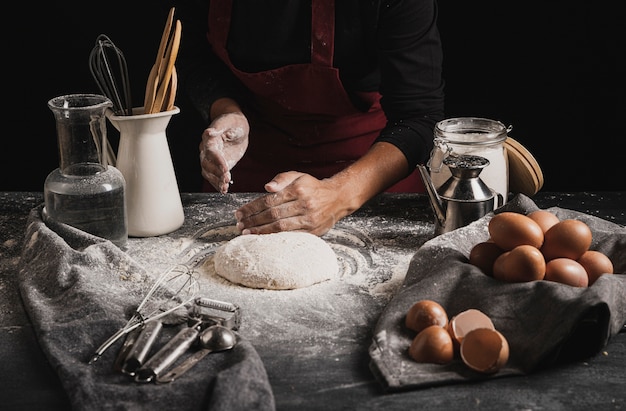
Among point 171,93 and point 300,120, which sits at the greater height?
point 171,93

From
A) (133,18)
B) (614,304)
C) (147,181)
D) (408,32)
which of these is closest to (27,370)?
(147,181)

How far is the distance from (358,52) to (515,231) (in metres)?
0.92

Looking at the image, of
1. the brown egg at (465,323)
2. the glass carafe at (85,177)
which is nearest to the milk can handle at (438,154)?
the brown egg at (465,323)

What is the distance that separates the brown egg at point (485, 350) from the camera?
3.84 ft

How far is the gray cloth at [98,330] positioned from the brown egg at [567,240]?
0.52 m

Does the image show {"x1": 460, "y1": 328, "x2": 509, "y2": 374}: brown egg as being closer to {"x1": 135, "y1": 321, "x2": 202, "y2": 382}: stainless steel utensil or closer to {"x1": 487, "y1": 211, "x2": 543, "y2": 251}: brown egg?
{"x1": 487, "y1": 211, "x2": 543, "y2": 251}: brown egg

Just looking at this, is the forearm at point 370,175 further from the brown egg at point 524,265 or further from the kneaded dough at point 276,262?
the brown egg at point 524,265

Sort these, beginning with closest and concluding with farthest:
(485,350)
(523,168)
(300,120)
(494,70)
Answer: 1. (485,350)
2. (523,168)
3. (300,120)
4. (494,70)

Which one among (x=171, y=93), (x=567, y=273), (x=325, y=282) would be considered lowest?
(x=325, y=282)

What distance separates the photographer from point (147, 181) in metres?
1.70

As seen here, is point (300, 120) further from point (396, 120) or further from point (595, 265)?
point (595, 265)

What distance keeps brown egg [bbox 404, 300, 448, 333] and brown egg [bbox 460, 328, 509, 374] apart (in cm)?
8

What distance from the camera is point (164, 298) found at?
1424 millimetres

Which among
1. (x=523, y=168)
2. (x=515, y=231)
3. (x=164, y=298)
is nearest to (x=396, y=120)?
(x=523, y=168)
